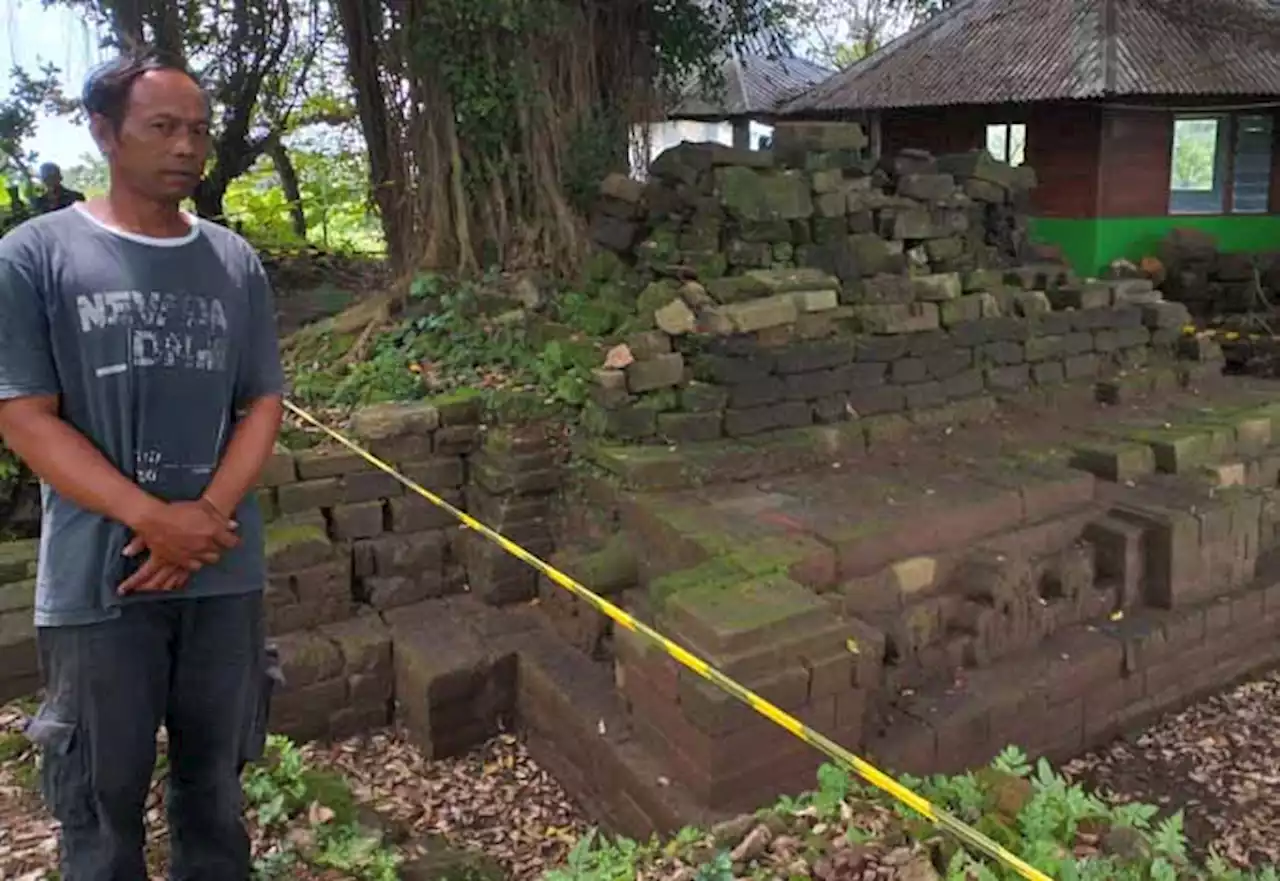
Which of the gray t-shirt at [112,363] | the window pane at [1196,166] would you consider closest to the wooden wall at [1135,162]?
the window pane at [1196,166]

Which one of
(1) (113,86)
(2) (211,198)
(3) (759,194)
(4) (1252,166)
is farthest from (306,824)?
(4) (1252,166)

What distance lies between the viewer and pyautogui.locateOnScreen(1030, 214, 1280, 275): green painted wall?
13.4m

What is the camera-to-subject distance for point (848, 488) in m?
5.66

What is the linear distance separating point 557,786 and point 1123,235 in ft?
38.0

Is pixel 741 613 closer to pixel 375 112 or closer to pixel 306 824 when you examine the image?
pixel 306 824

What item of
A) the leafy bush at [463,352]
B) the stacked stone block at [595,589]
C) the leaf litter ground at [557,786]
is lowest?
the leaf litter ground at [557,786]

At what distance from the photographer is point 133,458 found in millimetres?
2234

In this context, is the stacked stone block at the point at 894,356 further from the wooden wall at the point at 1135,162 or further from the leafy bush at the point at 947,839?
the wooden wall at the point at 1135,162

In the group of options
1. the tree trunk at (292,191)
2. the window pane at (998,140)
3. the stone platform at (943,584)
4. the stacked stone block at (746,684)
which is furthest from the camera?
the tree trunk at (292,191)

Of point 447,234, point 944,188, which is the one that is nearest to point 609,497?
point 447,234

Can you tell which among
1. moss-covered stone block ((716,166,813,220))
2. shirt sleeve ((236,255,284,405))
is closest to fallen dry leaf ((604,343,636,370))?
moss-covered stone block ((716,166,813,220))

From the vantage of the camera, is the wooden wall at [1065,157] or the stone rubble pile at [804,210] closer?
the stone rubble pile at [804,210]

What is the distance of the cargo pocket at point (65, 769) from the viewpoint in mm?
2260

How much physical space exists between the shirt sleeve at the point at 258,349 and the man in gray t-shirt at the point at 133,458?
0.03 feet
